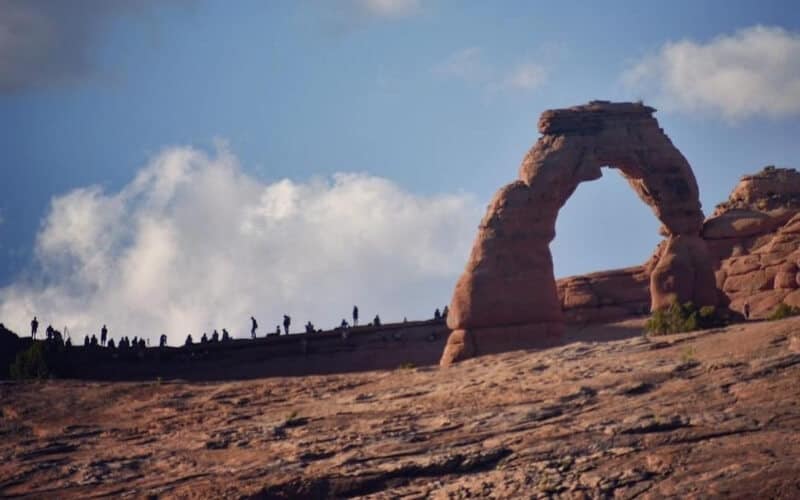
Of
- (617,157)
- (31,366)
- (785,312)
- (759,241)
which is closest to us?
(785,312)

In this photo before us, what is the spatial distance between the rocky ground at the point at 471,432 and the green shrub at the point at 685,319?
5555 mm

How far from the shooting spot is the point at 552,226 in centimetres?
4622

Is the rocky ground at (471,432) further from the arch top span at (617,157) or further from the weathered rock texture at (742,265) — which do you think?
the weathered rock texture at (742,265)

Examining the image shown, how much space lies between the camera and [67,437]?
35.2m

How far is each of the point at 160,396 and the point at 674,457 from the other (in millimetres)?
18212

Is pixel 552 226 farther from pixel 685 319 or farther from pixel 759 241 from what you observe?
pixel 759 241

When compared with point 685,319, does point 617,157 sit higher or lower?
higher

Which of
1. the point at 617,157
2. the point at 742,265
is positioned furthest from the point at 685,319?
the point at 742,265

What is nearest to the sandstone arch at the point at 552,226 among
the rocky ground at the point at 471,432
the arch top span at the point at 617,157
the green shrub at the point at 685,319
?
the arch top span at the point at 617,157

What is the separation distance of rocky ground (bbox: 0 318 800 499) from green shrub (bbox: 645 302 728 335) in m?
5.55

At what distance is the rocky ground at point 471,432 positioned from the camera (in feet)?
83.5

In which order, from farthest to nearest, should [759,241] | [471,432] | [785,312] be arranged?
1. [759,241]
2. [785,312]
3. [471,432]

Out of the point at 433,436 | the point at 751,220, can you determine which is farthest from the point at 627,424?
the point at 751,220

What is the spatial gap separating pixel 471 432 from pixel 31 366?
→ 30.4 meters
